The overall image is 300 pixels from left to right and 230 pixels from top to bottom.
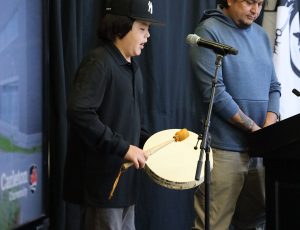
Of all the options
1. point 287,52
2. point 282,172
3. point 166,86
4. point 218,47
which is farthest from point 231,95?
point 287,52

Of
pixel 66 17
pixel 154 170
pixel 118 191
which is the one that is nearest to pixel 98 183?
pixel 118 191

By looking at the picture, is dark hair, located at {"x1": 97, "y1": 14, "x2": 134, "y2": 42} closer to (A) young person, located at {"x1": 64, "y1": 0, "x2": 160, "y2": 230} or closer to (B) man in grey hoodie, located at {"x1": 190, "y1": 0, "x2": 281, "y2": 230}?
(A) young person, located at {"x1": 64, "y1": 0, "x2": 160, "y2": 230}

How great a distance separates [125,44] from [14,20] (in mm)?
534

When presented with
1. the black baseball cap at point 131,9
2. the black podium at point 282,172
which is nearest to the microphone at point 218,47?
the black baseball cap at point 131,9

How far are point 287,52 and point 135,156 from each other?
6.36 ft

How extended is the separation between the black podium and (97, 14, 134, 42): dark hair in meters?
0.83

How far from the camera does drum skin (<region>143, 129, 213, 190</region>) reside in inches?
102

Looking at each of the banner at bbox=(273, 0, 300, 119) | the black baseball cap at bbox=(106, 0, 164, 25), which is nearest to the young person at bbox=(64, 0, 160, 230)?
the black baseball cap at bbox=(106, 0, 164, 25)

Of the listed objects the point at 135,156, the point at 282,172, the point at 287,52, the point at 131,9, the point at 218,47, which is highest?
the point at 131,9

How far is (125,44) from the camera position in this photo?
2.56 meters

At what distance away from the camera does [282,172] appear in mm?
2732

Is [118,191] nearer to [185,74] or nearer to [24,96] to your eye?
[24,96]

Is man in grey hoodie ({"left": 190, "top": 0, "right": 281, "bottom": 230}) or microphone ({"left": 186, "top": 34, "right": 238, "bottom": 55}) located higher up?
microphone ({"left": 186, "top": 34, "right": 238, "bottom": 55})

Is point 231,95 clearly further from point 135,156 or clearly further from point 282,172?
point 135,156
